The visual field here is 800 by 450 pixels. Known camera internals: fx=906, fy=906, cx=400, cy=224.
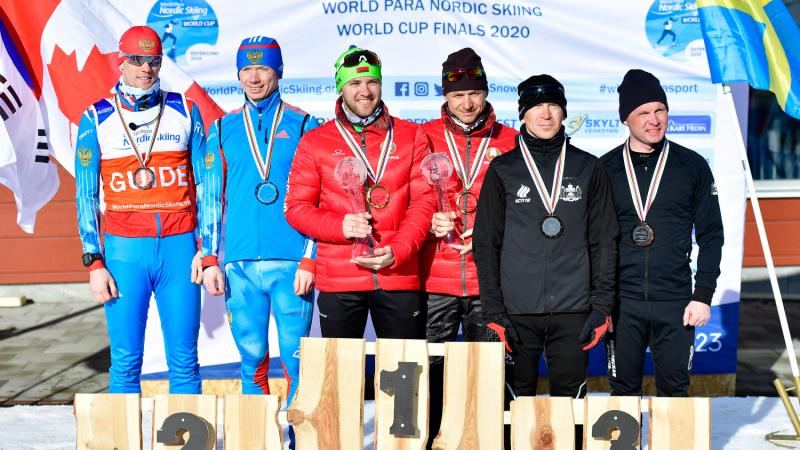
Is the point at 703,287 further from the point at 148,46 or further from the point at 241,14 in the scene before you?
the point at 241,14

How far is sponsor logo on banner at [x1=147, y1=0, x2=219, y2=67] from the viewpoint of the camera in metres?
5.75

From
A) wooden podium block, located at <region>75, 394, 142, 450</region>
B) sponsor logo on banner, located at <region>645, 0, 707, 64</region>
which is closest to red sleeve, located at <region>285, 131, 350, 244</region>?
wooden podium block, located at <region>75, 394, 142, 450</region>

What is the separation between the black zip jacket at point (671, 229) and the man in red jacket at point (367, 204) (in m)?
0.94

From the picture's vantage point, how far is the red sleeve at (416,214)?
13.5 ft

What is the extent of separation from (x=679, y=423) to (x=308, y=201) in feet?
6.41

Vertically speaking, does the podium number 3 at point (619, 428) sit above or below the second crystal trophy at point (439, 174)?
below

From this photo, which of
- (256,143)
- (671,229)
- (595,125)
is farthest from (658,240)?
(256,143)

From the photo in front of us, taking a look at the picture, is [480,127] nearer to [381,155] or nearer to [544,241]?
[381,155]

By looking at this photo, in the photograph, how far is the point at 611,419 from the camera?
326cm

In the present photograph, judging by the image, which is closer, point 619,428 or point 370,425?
point 619,428

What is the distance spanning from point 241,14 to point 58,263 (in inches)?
180

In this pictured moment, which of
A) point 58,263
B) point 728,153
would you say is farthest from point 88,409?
point 58,263

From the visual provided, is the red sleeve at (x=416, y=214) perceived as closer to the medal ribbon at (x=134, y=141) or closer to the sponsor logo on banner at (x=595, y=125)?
the medal ribbon at (x=134, y=141)

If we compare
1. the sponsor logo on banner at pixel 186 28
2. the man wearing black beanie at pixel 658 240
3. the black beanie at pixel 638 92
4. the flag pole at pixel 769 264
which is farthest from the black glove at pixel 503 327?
the sponsor logo on banner at pixel 186 28
